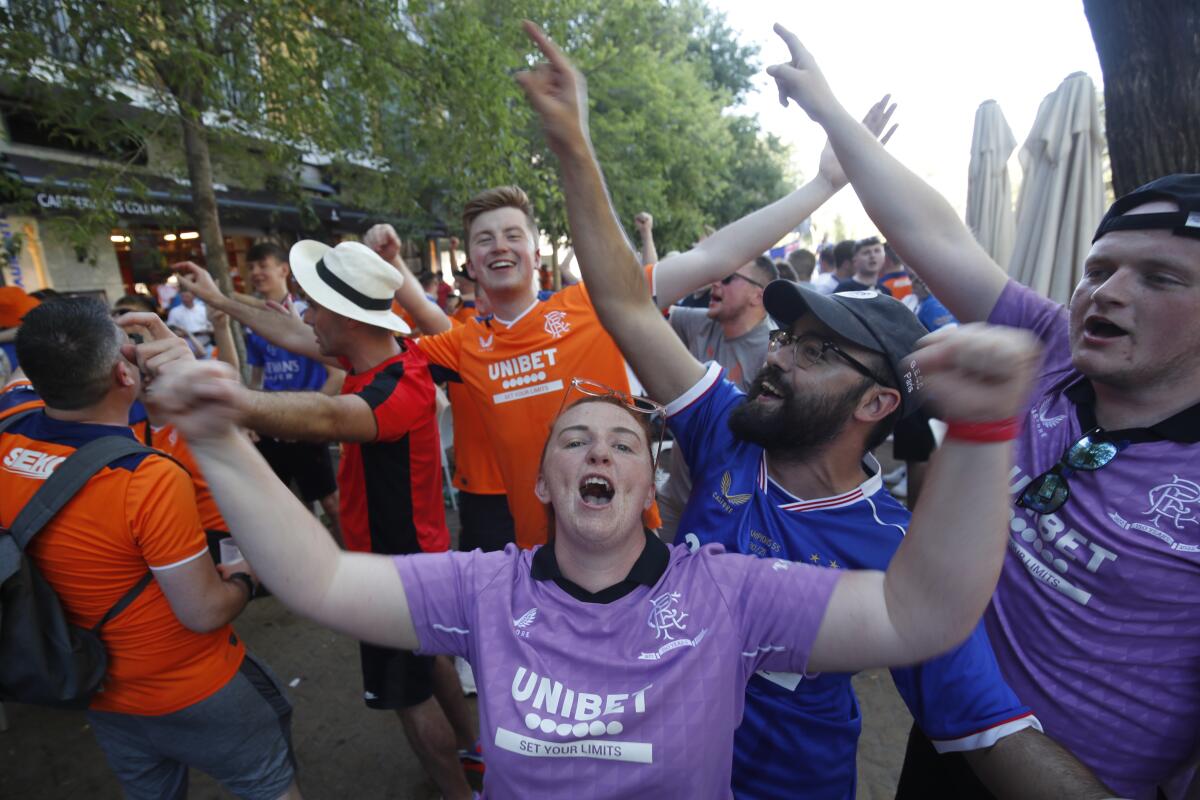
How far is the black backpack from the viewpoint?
1.77 m

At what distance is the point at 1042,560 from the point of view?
1.56 metres

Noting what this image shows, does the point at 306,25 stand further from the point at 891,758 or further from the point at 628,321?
the point at 891,758

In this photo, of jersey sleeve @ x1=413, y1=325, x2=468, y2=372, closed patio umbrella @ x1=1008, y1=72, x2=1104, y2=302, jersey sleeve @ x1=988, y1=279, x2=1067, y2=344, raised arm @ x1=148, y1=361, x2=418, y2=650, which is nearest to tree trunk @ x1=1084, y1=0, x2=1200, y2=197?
closed patio umbrella @ x1=1008, y1=72, x2=1104, y2=302

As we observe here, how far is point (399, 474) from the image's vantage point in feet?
8.71

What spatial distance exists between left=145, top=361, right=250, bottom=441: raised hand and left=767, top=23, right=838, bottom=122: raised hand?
1.85 metres

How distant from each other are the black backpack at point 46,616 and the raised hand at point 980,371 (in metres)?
2.21

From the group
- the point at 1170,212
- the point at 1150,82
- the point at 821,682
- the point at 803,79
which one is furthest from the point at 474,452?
the point at 1150,82

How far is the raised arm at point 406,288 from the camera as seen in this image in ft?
11.2

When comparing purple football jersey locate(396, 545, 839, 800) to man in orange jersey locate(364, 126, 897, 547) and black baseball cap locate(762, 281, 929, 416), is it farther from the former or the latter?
man in orange jersey locate(364, 126, 897, 547)

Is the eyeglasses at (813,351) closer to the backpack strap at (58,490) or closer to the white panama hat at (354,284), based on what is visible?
the white panama hat at (354,284)

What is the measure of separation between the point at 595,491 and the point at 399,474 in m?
1.34

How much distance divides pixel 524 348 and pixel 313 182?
50.4 feet

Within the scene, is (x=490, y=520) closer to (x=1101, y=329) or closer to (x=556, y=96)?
(x=556, y=96)

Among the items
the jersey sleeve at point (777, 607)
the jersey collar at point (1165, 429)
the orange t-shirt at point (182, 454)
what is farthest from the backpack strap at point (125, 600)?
the jersey collar at point (1165, 429)
